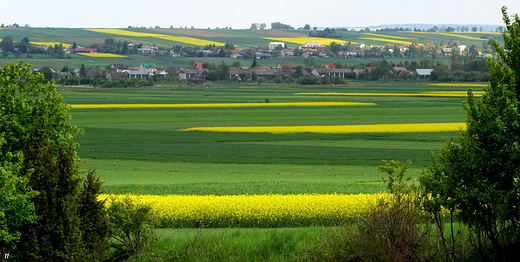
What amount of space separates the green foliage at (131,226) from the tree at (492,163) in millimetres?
6881

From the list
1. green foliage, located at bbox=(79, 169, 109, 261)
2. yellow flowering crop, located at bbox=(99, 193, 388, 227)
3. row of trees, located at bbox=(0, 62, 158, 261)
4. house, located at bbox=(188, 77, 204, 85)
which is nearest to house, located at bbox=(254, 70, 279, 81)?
house, located at bbox=(188, 77, 204, 85)

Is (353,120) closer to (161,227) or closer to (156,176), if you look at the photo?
(156,176)

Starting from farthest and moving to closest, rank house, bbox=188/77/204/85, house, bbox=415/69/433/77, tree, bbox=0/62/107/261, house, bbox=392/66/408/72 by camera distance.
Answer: house, bbox=392/66/408/72
house, bbox=415/69/433/77
house, bbox=188/77/204/85
tree, bbox=0/62/107/261

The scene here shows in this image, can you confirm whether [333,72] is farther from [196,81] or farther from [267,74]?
[196,81]

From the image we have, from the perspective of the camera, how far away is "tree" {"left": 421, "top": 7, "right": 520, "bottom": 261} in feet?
47.7

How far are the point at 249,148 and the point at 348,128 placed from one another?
13.2 metres

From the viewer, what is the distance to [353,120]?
63969mm

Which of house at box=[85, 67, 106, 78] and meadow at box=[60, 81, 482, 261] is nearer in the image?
meadow at box=[60, 81, 482, 261]

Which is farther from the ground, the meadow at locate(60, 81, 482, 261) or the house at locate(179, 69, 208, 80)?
the meadow at locate(60, 81, 482, 261)

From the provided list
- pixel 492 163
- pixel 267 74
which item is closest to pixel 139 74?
pixel 267 74

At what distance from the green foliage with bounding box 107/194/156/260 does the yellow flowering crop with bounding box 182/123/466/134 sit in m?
37.0

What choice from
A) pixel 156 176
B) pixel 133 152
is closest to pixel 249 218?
pixel 156 176

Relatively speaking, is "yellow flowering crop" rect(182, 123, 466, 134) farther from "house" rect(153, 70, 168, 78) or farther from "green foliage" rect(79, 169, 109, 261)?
"house" rect(153, 70, 168, 78)

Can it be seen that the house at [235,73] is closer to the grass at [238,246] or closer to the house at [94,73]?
the house at [94,73]
